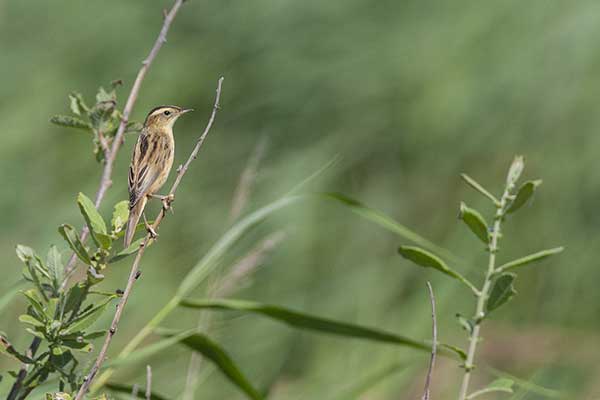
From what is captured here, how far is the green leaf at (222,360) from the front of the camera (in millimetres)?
1138

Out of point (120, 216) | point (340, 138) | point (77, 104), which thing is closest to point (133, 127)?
point (77, 104)

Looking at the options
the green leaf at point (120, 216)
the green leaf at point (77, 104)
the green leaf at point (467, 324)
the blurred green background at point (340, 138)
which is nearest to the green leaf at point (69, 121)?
the green leaf at point (77, 104)

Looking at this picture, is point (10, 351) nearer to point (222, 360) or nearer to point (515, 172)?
point (222, 360)

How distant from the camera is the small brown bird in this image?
3.77 ft

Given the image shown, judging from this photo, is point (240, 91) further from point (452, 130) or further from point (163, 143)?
point (163, 143)

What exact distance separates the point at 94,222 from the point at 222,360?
328mm

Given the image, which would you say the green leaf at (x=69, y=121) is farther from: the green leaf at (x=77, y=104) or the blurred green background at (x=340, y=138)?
the blurred green background at (x=340, y=138)

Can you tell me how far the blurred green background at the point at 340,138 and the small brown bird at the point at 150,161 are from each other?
1.06m

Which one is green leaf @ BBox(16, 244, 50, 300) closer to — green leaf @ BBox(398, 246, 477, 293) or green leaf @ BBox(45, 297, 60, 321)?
green leaf @ BBox(45, 297, 60, 321)

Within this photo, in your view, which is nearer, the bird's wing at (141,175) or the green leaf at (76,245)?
the green leaf at (76,245)

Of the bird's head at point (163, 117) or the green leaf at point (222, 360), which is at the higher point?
the bird's head at point (163, 117)

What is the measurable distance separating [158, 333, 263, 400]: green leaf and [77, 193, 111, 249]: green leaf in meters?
0.30

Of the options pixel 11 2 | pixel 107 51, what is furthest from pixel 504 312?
pixel 11 2

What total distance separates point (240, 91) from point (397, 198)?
45 cm
